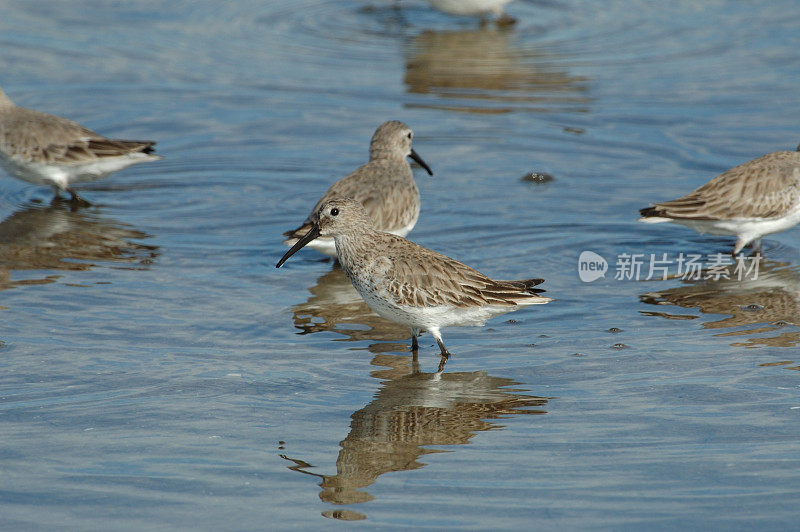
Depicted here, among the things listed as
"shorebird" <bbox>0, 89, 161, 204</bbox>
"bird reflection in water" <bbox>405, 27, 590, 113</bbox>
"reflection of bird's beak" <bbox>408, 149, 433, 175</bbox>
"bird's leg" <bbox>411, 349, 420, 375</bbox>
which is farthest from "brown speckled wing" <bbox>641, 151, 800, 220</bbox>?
"shorebird" <bbox>0, 89, 161, 204</bbox>

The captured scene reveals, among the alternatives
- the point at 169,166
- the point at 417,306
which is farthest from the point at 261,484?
the point at 169,166

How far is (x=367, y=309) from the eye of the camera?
9.09 meters

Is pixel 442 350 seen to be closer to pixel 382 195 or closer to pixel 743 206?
pixel 382 195

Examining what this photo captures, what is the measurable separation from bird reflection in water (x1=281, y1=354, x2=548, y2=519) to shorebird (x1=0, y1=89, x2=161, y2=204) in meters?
5.08

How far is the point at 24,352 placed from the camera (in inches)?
303

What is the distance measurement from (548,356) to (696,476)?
201 centimetres

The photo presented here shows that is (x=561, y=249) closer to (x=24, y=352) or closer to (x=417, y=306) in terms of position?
(x=417, y=306)

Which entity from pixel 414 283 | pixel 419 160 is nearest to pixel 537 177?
pixel 419 160

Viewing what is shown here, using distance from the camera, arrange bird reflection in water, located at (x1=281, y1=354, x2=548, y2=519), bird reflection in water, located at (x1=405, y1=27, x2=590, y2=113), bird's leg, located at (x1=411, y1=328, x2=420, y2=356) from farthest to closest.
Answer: bird reflection in water, located at (x1=405, y1=27, x2=590, y2=113), bird's leg, located at (x1=411, y1=328, x2=420, y2=356), bird reflection in water, located at (x1=281, y1=354, x2=548, y2=519)

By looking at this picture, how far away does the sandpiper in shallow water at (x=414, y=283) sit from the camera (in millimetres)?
7672

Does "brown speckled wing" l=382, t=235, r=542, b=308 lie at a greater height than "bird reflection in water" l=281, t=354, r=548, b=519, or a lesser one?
greater

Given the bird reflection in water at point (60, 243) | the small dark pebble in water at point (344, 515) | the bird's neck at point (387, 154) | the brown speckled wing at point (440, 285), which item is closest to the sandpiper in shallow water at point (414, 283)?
the brown speckled wing at point (440, 285)

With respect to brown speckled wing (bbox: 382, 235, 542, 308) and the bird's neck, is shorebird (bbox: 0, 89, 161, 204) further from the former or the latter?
brown speckled wing (bbox: 382, 235, 542, 308)

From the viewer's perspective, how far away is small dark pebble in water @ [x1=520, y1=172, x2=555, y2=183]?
39.3ft
